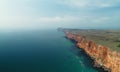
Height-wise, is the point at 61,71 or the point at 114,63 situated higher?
the point at 114,63

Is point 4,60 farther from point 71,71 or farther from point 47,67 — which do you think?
point 71,71

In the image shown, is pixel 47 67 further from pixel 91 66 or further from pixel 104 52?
pixel 104 52

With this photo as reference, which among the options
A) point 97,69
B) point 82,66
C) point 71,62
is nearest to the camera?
point 97,69

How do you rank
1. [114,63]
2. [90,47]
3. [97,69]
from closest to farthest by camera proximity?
[114,63] → [97,69] → [90,47]

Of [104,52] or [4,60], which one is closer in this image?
[104,52]

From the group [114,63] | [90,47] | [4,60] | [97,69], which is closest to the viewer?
[114,63]

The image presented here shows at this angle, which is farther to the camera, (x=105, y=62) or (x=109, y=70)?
(x=105, y=62)

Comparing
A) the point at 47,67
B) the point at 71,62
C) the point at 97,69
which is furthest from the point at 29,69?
the point at 97,69

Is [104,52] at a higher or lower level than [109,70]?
higher

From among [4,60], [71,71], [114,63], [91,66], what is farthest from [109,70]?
[4,60]
